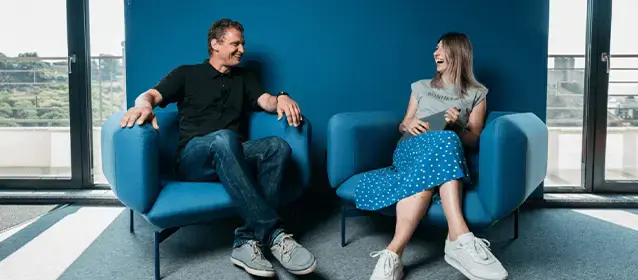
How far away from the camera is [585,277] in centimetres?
191

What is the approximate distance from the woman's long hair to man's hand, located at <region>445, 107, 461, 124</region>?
0.63 feet

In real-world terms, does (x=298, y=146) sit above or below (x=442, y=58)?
below

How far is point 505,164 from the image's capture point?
1785mm

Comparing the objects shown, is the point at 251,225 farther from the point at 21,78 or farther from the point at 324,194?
the point at 21,78

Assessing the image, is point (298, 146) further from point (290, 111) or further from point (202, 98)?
point (202, 98)

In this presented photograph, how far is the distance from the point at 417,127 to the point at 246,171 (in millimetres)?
728

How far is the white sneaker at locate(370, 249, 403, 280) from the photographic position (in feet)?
5.91

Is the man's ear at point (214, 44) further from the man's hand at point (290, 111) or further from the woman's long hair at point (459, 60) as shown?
the woman's long hair at point (459, 60)

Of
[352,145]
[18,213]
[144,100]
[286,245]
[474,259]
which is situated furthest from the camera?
[18,213]

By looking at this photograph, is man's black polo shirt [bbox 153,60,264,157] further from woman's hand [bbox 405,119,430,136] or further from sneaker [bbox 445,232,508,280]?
sneaker [bbox 445,232,508,280]

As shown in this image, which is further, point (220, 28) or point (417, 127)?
point (220, 28)

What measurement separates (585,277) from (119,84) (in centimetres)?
312

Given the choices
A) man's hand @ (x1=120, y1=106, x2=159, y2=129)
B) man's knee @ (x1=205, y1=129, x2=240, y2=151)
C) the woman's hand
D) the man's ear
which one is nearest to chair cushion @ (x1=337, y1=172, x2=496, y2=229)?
the woman's hand

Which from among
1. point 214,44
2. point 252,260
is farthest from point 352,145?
point 214,44
